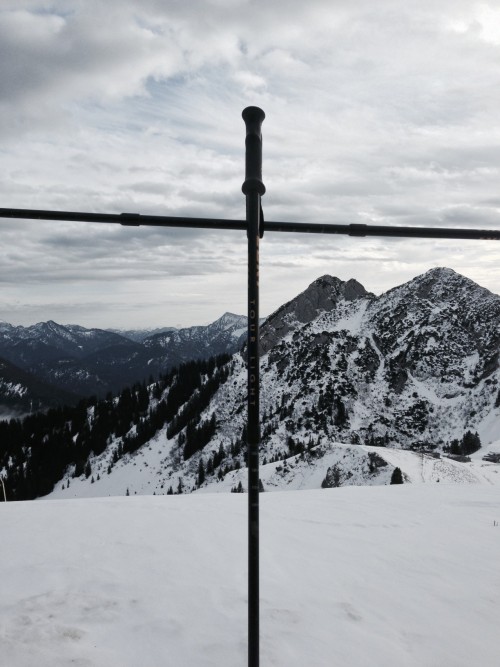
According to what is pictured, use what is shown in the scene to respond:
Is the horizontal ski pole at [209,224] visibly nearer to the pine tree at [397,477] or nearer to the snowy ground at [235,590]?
the snowy ground at [235,590]

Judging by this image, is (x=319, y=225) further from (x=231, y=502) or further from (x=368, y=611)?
(x=231, y=502)

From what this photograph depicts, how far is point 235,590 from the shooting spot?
4.00 metres

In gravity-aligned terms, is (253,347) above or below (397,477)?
above

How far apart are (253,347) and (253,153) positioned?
3.97 ft

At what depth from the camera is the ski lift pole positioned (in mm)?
2549

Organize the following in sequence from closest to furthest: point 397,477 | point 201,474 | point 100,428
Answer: point 397,477 < point 201,474 < point 100,428

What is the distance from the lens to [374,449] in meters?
56.7

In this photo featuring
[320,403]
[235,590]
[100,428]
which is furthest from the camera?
[320,403]

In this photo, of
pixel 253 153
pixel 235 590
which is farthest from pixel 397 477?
pixel 253 153

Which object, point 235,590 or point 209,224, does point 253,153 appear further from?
point 235,590

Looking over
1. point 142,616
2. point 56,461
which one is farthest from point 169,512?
point 56,461

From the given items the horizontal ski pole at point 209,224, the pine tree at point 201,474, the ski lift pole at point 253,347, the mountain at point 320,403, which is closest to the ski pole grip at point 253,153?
the ski lift pole at point 253,347

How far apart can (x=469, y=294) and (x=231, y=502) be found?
209 m

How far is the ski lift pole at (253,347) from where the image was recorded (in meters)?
2.55
